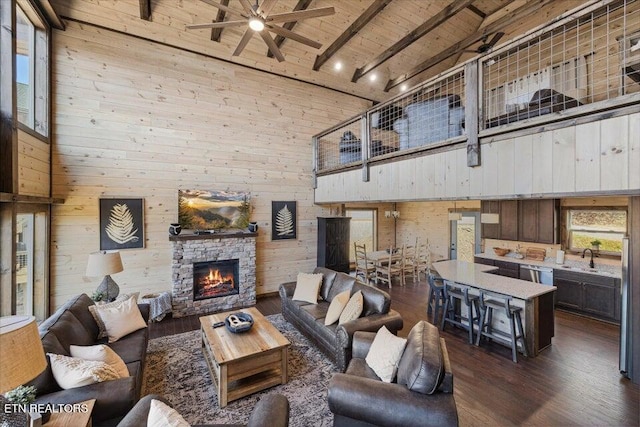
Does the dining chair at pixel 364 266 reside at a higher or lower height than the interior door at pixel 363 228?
lower

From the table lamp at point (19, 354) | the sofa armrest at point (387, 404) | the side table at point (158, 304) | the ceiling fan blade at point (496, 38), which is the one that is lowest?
the side table at point (158, 304)

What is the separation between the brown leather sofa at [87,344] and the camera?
1923 mm

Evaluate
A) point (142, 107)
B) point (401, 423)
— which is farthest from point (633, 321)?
point (142, 107)

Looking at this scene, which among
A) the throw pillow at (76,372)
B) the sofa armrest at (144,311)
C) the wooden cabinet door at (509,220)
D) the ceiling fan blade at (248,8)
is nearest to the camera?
the throw pillow at (76,372)

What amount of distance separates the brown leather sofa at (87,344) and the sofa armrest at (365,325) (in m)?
2.00

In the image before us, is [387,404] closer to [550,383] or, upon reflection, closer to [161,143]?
[550,383]

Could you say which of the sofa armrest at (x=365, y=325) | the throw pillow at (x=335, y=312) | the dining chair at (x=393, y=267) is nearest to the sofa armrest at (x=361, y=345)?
the sofa armrest at (x=365, y=325)

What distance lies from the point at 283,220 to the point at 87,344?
161 inches

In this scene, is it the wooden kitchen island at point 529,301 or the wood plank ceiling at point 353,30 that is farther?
the wood plank ceiling at point 353,30

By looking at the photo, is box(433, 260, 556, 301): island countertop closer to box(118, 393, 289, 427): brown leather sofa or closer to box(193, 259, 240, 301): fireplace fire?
box(118, 393, 289, 427): brown leather sofa

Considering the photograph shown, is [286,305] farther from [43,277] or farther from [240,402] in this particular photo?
[43,277]

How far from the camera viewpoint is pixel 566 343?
3.86 meters

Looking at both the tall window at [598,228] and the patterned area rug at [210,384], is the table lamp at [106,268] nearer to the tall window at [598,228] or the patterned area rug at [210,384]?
the patterned area rug at [210,384]

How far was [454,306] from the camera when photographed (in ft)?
14.7
